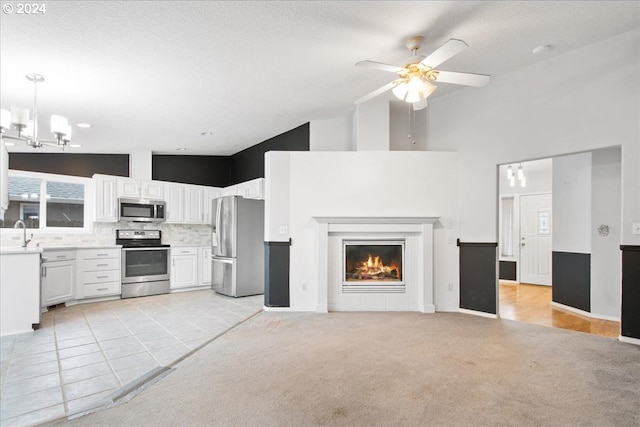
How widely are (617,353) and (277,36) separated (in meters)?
4.08

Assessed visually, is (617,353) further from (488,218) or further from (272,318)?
(272,318)

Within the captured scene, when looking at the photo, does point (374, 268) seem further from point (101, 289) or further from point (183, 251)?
point (101, 289)

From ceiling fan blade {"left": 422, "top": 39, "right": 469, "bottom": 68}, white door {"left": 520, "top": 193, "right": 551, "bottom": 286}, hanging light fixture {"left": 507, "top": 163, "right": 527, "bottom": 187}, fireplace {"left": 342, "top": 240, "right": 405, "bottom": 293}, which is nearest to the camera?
ceiling fan blade {"left": 422, "top": 39, "right": 469, "bottom": 68}

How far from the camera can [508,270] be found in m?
7.58

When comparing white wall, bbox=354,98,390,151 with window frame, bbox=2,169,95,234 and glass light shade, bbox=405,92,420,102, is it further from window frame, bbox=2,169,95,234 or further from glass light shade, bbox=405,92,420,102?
window frame, bbox=2,169,95,234

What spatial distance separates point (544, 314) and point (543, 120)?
8.27 feet

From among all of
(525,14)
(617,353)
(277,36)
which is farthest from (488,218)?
(277,36)

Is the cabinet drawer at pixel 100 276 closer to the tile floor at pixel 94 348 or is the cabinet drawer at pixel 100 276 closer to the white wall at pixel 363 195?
the tile floor at pixel 94 348

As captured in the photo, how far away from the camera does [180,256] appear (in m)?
6.35

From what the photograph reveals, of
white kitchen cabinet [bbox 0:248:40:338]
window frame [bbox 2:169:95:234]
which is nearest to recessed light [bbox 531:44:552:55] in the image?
white kitchen cabinet [bbox 0:248:40:338]

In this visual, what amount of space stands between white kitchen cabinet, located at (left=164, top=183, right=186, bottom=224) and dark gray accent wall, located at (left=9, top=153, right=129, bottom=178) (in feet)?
3.17

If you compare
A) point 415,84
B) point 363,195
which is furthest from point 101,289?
point 415,84

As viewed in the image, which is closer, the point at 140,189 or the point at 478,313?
the point at 478,313

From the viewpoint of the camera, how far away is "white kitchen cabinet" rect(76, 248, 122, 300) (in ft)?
17.4
